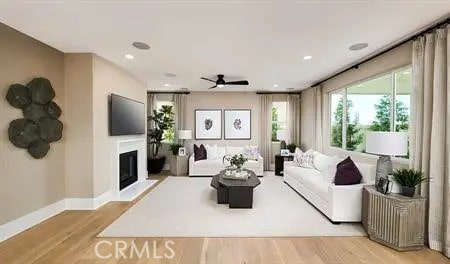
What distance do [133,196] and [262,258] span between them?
10.8ft

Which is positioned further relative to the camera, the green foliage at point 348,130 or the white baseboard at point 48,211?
the green foliage at point 348,130

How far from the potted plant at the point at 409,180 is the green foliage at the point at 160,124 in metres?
6.25

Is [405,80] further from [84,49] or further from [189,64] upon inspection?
[84,49]

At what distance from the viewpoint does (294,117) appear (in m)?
8.38

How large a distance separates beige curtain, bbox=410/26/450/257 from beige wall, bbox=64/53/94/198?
490 cm

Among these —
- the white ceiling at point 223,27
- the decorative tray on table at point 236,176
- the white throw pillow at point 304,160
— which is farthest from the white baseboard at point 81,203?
the white throw pillow at point 304,160

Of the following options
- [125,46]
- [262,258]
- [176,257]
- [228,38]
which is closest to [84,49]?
[125,46]

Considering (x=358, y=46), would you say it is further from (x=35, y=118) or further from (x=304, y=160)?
(x=35, y=118)

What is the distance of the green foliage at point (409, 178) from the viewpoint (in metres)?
3.00

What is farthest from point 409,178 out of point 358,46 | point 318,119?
point 318,119

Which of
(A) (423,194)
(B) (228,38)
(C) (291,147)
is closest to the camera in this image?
(A) (423,194)

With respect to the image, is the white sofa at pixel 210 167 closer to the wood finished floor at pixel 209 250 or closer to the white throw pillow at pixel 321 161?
the white throw pillow at pixel 321 161

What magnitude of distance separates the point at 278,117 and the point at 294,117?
1.73ft

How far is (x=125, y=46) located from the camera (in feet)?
12.7
